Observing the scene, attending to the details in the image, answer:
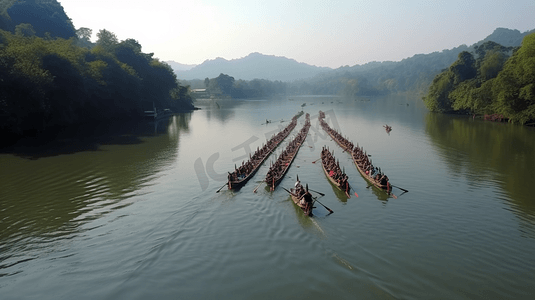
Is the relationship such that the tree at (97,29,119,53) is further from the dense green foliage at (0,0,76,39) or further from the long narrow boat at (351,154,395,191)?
the long narrow boat at (351,154,395,191)

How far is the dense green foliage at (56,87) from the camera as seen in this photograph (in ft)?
132

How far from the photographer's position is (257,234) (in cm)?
1836

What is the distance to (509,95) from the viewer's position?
58750 mm

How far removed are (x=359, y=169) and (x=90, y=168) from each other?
27.6 metres

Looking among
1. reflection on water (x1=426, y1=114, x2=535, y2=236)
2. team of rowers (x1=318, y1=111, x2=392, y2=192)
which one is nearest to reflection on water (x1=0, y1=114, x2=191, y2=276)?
team of rowers (x1=318, y1=111, x2=392, y2=192)

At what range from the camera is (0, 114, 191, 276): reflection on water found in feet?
59.0

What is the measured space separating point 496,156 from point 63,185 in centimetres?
4576

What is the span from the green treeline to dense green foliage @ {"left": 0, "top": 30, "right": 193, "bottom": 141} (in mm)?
76649

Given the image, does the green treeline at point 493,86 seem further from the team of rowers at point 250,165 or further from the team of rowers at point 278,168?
the team of rowers at point 278,168

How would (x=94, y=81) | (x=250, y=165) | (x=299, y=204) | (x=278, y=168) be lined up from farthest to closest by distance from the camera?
(x=94, y=81), (x=250, y=165), (x=278, y=168), (x=299, y=204)

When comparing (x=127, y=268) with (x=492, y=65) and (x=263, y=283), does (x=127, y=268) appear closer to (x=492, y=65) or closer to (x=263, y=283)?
(x=263, y=283)

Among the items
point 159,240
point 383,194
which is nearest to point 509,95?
point 383,194

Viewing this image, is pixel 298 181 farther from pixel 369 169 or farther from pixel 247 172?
pixel 369 169

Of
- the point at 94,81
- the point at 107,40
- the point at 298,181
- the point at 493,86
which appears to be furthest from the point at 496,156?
the point at 107,40
